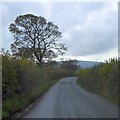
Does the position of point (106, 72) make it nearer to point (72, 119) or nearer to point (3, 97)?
point (3, 97)

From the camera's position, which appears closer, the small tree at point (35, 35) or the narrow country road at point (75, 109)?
the narrow country road at point (75, 109)

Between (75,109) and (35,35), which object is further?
(35,35)

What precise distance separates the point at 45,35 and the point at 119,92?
51.8 m

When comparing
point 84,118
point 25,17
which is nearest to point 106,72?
point 84,118

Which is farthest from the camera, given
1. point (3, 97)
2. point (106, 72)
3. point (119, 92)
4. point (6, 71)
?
point (106, 72)

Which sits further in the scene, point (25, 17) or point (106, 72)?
point (25, 17)

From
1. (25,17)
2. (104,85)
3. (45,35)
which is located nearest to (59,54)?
(45,35)

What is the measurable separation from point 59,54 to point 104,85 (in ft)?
155

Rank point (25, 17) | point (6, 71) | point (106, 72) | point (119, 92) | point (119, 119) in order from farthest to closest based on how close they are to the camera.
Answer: point (25, 17)
point (106, 72)
point (119, 92)
point (6, 71)
point (119, 119)

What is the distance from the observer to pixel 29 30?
7019cm

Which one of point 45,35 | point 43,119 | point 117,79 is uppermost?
point 45,35

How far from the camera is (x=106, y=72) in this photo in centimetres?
2627

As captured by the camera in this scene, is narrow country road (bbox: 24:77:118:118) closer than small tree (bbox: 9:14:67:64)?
Yes

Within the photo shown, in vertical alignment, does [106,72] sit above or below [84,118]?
above
